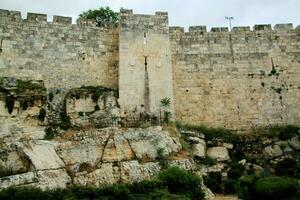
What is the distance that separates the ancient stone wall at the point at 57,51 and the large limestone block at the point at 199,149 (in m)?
5.55

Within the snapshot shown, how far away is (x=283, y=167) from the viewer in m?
22.0

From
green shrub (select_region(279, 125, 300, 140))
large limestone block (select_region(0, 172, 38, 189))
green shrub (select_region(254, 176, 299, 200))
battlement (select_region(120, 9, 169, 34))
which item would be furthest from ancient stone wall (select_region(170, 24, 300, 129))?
large limestone block (select_region(0, 172, 38, 189))

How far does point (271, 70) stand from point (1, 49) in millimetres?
14948

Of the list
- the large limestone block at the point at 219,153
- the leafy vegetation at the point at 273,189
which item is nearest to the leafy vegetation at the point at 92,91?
the large limestone block at the point at 219,153

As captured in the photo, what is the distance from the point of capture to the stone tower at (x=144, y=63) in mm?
22484

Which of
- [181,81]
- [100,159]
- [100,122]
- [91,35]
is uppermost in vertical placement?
Answer: [91,35]

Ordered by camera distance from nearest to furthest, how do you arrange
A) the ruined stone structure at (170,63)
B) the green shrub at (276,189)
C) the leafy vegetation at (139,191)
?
the green shrub at (276,189) → the leafy vegetation at (139,191) → the ruined stone structure at (170,63)

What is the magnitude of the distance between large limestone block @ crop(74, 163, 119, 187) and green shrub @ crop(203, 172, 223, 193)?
450 centimetres

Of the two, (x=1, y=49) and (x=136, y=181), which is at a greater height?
(x=1, y=49)

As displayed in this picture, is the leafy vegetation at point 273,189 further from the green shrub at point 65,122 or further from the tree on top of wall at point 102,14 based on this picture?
the tree on top of wall at point 102,14

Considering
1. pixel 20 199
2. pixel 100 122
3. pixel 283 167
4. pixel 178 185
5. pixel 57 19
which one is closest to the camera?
pixel 20 199

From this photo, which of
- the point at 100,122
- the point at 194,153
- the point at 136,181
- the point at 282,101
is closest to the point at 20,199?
the point at 136,181

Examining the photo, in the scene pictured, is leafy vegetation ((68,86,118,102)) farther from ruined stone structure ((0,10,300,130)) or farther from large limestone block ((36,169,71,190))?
large limestone block ((36,169,71,190))

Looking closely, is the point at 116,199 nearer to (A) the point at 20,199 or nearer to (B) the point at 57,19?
(A) the point at 20,199
